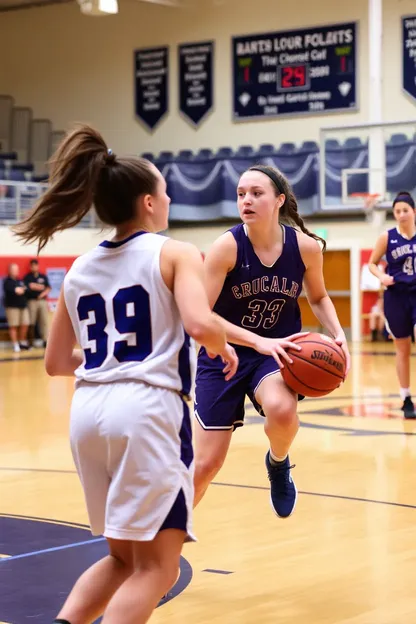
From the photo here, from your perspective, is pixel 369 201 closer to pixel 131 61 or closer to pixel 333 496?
pixel 131 61

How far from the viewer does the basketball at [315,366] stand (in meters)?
4.32

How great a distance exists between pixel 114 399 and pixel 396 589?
185 cm

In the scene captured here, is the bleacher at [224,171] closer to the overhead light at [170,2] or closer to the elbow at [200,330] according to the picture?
the overhead light at [170,2]

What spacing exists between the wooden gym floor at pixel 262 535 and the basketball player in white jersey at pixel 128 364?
1065mm

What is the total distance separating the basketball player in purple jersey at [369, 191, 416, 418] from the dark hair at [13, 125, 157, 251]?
20.8 feet

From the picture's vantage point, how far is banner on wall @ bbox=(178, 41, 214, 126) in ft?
77.2

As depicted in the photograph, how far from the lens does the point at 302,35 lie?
73.2 feet

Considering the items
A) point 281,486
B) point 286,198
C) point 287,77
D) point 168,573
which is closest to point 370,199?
point 287,77

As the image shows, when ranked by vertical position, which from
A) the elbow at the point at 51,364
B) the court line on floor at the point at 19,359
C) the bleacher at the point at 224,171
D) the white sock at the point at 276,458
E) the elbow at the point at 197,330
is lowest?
the court line on floor at the point at 19,359

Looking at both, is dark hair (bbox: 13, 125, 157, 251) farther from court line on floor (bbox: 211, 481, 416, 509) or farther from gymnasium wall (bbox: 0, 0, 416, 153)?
gymnasium wall (bbox: 0, 0, 416, 153)

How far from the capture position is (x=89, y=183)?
2965mm

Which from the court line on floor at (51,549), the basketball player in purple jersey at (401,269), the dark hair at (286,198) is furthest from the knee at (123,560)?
the basketball player in purple jersey at (401,269)

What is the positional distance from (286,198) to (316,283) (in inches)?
15.4

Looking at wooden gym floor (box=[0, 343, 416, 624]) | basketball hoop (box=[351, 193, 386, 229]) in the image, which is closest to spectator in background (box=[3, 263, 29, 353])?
basketball hoop (box=[351, 193, 386, 229])
